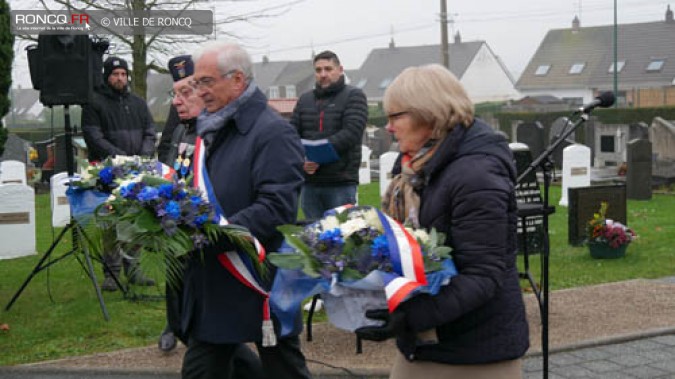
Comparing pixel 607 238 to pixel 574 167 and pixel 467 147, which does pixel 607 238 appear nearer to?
pixel 574 167

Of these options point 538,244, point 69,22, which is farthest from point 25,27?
point 538,244

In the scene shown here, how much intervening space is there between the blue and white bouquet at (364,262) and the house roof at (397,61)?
86.3 meters

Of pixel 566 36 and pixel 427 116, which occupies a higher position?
pixel 566 36

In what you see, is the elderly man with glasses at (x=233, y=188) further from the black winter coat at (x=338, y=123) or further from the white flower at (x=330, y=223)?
the black winter coat at (x=338, y=123)

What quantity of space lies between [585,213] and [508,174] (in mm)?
8705

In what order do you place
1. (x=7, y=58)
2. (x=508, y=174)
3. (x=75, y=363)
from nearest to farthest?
(x=508, y=174)
(x=75, y=363)
(x=7, y=58)

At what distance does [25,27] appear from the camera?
883 inches

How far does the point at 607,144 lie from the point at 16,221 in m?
16.4

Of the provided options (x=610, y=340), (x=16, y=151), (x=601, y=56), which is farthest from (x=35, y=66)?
(x=601, y=56)

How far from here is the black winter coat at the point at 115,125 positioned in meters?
9.64

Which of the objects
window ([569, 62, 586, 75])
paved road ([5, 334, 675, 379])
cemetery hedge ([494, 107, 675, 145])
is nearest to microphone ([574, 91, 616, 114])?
paved road ([5, 334, 675, 379])

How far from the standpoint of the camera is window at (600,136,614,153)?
80.2 feet

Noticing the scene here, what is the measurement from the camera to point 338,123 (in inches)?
319

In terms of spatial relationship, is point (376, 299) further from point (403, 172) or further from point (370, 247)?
point (403, 172)
